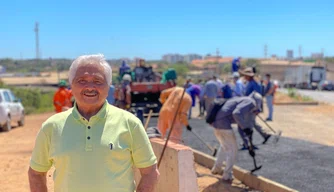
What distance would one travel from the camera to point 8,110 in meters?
17.3

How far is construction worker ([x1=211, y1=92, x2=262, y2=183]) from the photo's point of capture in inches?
293

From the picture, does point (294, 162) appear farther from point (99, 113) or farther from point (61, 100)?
point (99, 113)

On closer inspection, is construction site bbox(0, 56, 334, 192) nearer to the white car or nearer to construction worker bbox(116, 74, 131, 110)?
the white car

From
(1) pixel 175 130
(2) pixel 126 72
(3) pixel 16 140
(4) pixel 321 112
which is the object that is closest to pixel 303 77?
(4) pixel 321 112

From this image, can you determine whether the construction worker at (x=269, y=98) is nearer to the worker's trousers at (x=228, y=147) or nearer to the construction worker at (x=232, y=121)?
the construction worker at (x=232, y=121)

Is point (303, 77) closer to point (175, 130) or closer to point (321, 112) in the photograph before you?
point (321, 112)

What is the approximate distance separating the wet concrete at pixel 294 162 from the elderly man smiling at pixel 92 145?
4659 millimetres

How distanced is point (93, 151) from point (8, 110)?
15.2 meters

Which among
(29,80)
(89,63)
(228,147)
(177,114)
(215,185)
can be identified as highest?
(89,63)

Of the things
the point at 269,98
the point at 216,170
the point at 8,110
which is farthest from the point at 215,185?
the point at 8,110

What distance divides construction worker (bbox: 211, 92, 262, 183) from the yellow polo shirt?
449cm

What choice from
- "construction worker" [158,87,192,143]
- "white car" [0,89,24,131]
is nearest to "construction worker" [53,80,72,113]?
"white car" [0,89,24,131]

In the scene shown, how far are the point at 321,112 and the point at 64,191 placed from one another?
2043cm

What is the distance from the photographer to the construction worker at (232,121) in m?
7.43
